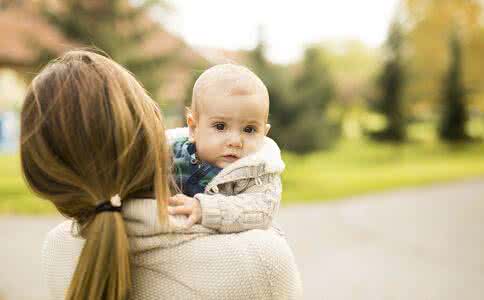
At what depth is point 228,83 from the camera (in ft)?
6.32

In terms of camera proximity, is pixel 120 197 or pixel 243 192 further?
pixel 243 192

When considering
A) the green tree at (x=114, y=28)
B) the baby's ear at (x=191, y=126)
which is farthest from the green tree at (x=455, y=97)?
the baby's ear at (x=191, y=126)

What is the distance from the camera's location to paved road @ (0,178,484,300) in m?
5.66

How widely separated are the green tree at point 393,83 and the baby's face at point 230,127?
2330cm

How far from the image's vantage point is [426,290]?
5.63 m

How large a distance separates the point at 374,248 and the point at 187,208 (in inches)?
240

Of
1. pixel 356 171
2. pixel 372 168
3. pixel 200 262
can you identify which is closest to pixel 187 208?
pixel 200 262

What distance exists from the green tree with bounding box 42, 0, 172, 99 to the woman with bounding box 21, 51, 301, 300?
36.6 feet

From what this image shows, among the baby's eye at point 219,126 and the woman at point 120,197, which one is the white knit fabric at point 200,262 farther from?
the baby's eye at point 219,126

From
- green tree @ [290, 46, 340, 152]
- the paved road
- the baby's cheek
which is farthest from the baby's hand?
green tree @ [290, 46, 340, 152]

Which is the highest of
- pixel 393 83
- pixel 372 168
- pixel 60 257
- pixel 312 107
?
pixel 60 257

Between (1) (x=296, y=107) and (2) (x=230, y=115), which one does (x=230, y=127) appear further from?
(1) (x=296, y=107)

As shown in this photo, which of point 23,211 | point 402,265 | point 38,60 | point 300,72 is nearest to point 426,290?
point 402,265

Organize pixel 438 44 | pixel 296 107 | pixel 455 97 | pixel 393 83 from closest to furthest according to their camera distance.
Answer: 1. pixel 296 107
2. pixel 393 83
3. pixel 455 97
4. pixel 438 44
